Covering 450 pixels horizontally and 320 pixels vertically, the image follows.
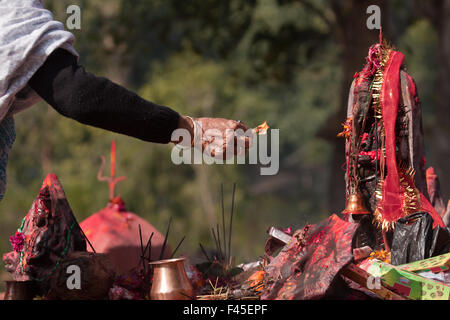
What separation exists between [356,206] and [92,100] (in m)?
1.68

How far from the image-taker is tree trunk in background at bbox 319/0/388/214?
829cm

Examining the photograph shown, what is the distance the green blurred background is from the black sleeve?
96 cm

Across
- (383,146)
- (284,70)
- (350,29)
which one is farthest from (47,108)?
(383,146)

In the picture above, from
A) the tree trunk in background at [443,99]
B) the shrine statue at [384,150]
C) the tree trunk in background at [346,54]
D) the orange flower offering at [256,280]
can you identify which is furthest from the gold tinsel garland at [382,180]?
the tree trunk in background at [443,99]

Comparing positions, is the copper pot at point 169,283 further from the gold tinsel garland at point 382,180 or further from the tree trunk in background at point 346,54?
the tree trunk in background at point 346,54

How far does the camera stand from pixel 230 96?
20.7 m

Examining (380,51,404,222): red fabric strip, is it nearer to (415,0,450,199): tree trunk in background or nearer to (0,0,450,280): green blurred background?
(0,0,450,280): green blurred background

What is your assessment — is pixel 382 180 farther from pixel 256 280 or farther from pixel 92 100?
pixel 92 100

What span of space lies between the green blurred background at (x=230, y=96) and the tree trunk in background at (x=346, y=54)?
19mm

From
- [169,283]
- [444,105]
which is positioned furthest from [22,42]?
[444,105]

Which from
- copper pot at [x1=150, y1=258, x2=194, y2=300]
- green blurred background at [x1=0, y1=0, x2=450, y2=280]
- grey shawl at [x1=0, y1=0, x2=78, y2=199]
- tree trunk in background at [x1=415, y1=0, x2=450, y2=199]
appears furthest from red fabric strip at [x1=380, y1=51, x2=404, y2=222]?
tree trunk in background at [x1=415, y1=0, x2=450, y2=199]

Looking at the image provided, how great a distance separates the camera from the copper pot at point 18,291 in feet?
8.61

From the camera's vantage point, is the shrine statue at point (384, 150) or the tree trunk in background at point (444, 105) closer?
the shrine statue at point (384, 150)
